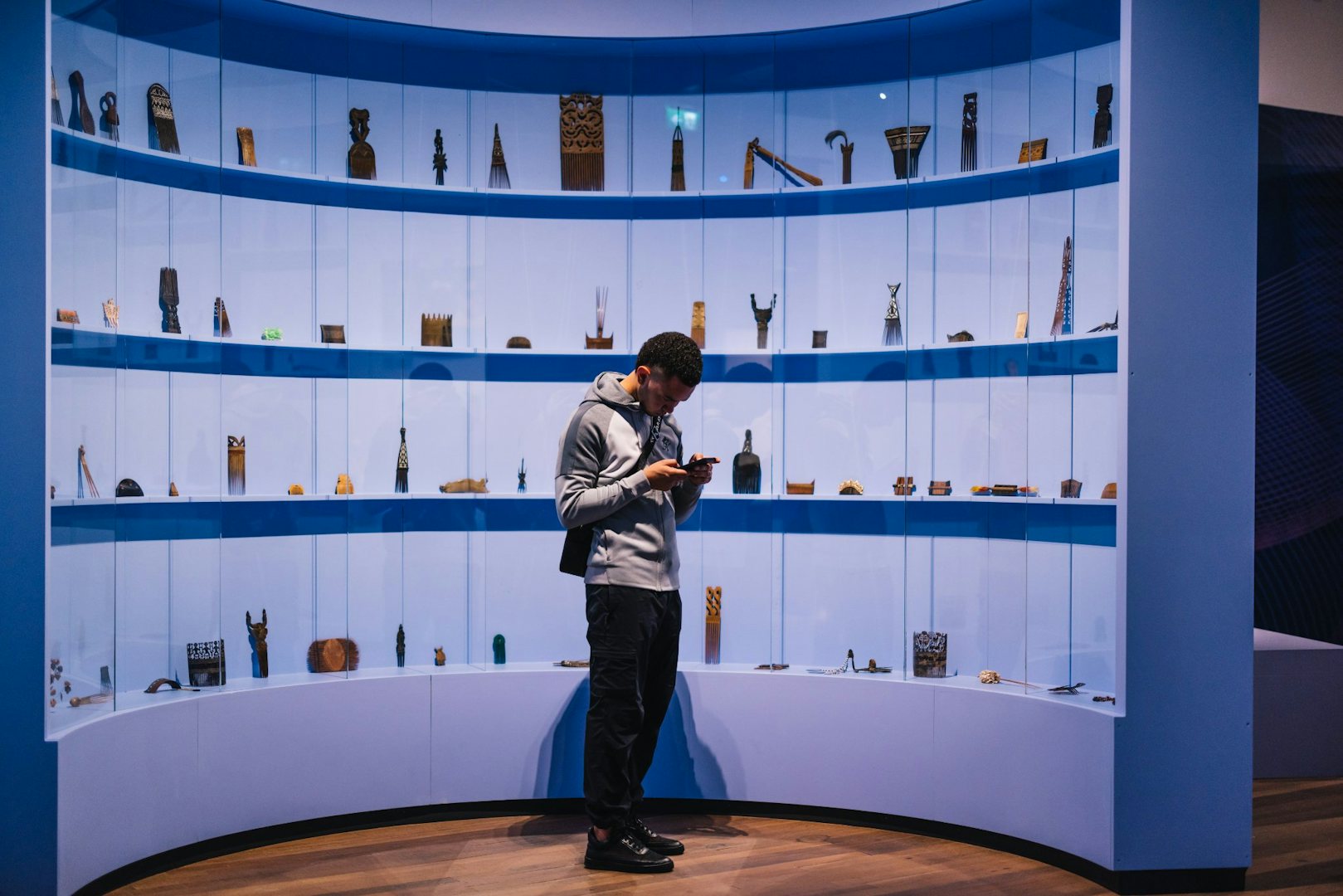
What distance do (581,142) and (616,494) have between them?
1.84 metres

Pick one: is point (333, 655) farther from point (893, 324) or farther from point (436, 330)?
point (893, 324)

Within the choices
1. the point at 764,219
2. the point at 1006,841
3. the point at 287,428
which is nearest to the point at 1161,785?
the point at 1006,841

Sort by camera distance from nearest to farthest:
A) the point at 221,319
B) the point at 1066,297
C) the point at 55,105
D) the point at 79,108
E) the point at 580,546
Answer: the point at 55,105, the point at 79,108, the point at 580,546, the point at 1066,297, the point at 221,319

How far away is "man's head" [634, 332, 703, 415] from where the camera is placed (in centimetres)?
385

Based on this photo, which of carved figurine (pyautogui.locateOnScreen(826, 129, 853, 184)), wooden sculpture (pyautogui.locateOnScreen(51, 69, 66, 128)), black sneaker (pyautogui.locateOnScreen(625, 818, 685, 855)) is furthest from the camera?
carved figurine (pyautogui.locateOnScreen(826, 129, 853, 184))

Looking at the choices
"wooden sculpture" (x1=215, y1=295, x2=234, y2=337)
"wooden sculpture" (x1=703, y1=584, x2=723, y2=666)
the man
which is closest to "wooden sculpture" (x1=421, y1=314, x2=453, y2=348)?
"wooden sculpture" (x1=215, y1=295, x2=234, y2=337)

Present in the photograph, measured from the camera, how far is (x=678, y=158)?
4.92 metres

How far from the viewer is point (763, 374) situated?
4.85m

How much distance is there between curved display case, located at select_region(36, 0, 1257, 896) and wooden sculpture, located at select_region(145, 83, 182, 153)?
0.04 feet

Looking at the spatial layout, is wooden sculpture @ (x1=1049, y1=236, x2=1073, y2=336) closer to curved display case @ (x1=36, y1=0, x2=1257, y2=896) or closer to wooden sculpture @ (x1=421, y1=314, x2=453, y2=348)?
curved display case @ (x1=36, y1=0, x2=1257, y2=896)

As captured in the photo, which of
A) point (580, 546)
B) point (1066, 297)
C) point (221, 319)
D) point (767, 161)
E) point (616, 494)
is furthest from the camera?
point (767, 161)

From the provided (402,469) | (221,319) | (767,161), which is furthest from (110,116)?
(767,161)

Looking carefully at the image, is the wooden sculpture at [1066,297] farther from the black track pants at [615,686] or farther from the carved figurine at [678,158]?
the black track pants at [615,686]

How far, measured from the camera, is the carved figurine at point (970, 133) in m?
4.56
